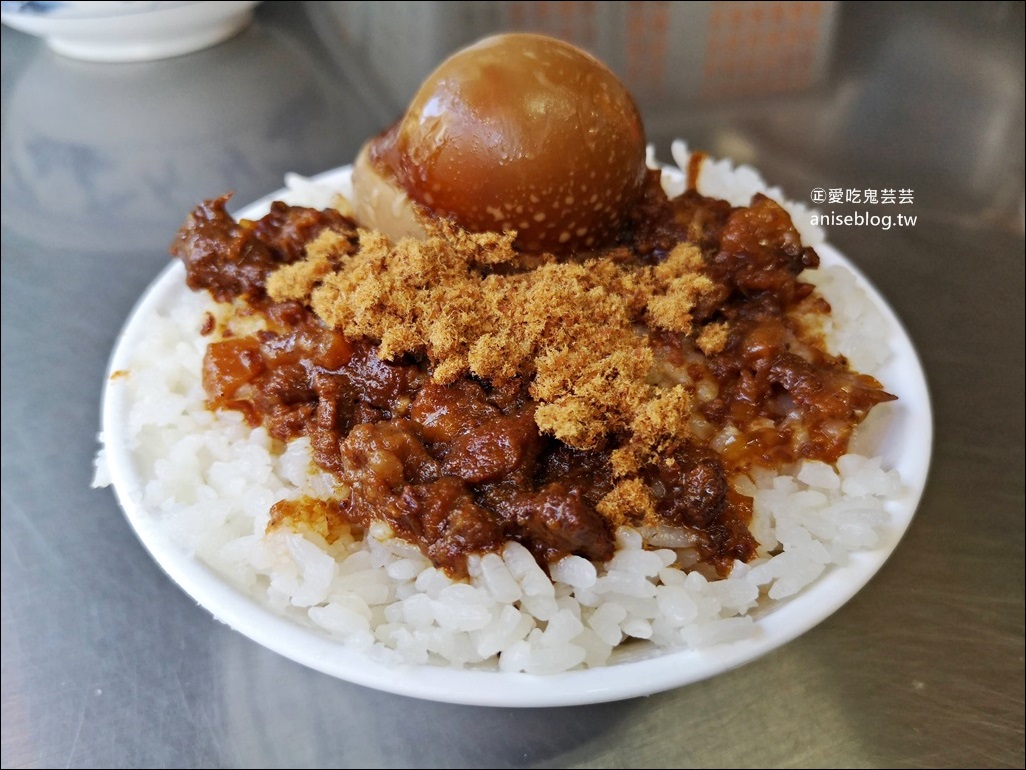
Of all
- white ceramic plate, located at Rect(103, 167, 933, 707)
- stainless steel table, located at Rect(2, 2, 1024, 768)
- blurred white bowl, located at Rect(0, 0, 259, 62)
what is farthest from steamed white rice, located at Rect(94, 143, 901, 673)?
blurred white bowl, located at Rect(0, 0, 259, 62)

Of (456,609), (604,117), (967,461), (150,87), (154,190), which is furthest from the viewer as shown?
(150,87)

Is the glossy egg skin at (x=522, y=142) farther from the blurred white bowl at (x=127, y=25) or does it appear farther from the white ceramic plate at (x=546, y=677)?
the blurred white bowl at (x=127, y=25)

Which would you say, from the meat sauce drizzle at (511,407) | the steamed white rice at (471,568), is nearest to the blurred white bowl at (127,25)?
the meat sauce drizzle at (511,407)

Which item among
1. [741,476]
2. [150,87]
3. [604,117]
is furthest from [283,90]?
[741,476]

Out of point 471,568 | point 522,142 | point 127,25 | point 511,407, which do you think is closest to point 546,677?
point 471,568

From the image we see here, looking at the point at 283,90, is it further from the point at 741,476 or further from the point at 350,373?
the point at 741,476
